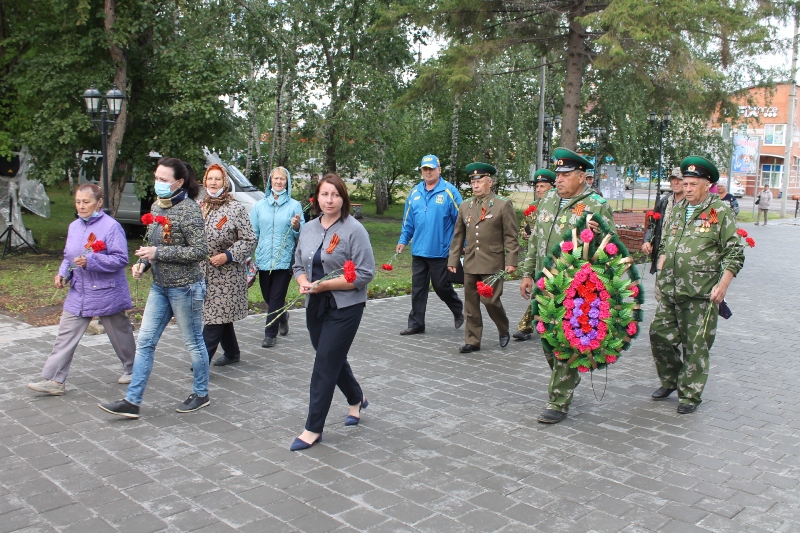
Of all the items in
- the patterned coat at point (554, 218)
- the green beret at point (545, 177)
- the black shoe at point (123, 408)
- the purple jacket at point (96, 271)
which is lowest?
the black shoe at point (123, 408)

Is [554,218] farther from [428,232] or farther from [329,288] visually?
[428,232]

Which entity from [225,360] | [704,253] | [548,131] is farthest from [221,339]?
[548,131]

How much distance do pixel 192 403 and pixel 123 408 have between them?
1.68 ft

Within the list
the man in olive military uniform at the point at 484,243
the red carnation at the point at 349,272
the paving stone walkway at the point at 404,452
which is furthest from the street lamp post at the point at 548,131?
the red carnation at the point at 349,272

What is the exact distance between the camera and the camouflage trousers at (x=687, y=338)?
582cm

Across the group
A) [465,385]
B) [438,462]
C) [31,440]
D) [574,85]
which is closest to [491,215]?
[465,385]

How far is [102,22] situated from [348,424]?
12463 mm

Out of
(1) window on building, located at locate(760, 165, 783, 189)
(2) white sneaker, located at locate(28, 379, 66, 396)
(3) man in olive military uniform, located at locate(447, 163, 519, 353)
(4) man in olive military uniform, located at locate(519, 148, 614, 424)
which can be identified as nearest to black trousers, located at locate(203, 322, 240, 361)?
(2) white sneaker, located at locate(28, 379, 66, 396)

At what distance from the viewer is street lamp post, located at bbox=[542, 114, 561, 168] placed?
86.5 feet

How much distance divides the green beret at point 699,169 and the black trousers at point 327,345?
9.47 feet

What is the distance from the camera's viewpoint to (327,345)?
492 cm

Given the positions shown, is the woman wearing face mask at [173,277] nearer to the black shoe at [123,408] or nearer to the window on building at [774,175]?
the black shoe at [123,408]

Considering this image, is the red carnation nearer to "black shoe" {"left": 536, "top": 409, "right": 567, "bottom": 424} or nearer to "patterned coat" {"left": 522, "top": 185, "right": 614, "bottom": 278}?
"patterned coat" {"left": 522, "top": 185, "right": 614, "bottom": 278}

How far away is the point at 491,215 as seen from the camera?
7855 millimetres
